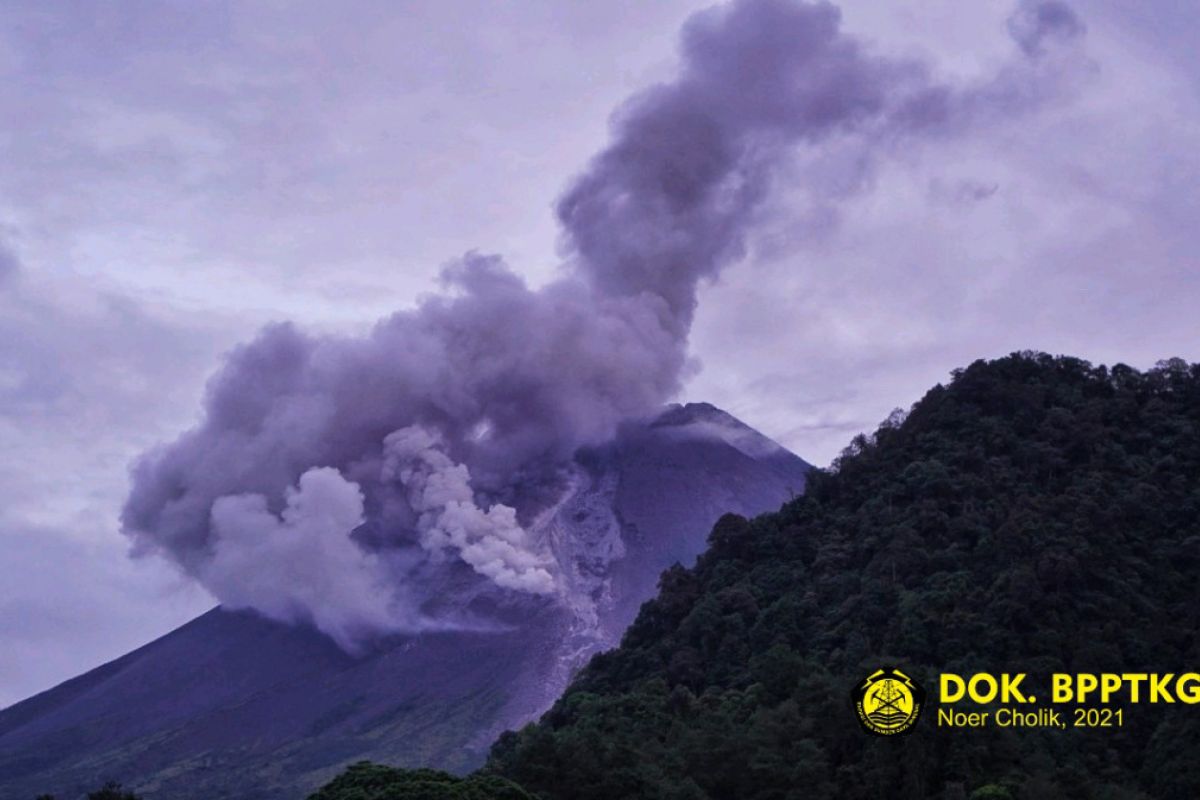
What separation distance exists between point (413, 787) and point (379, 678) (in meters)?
61.0

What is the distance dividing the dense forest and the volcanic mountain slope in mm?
25972

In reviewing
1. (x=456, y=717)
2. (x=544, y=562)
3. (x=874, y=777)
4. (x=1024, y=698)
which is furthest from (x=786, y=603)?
(x=544, y=562)

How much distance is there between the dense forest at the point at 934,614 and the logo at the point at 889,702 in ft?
2.92

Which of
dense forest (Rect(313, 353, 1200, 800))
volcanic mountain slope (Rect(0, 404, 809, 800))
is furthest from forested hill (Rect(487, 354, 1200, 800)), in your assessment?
volcanic mountain slope (Rect(0, 404, 809, 800))

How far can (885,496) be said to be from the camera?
184 ft

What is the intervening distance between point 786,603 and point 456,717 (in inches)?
1342

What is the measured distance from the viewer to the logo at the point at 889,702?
3319 cm

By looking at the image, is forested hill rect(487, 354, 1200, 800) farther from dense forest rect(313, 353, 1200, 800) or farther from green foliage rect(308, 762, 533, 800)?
green foliage rect(308, 762, 533, 800)

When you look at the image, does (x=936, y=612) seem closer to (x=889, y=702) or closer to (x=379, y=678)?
(x=889, y=702)

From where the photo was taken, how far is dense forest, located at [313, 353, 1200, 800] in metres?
36.0

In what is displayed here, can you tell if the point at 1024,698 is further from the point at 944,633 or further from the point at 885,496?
the point at 885,496

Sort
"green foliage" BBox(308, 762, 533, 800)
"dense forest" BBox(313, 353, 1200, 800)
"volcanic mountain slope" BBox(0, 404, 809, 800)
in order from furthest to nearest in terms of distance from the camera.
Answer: "volcanic mountain slope" BBox(0, 404, 809, 800)
"dense forest" BBox(313, 353, 1200, 800)
"green foliage" BBox(308, 762, 533, 800)

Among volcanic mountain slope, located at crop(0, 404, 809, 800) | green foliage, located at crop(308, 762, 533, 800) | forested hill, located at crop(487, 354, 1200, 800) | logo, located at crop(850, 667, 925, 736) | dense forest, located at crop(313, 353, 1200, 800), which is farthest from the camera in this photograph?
volcanic mountain slope, located at crop(0, 404, 809, 800)

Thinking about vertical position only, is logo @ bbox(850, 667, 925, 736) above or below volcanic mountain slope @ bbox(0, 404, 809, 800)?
below
